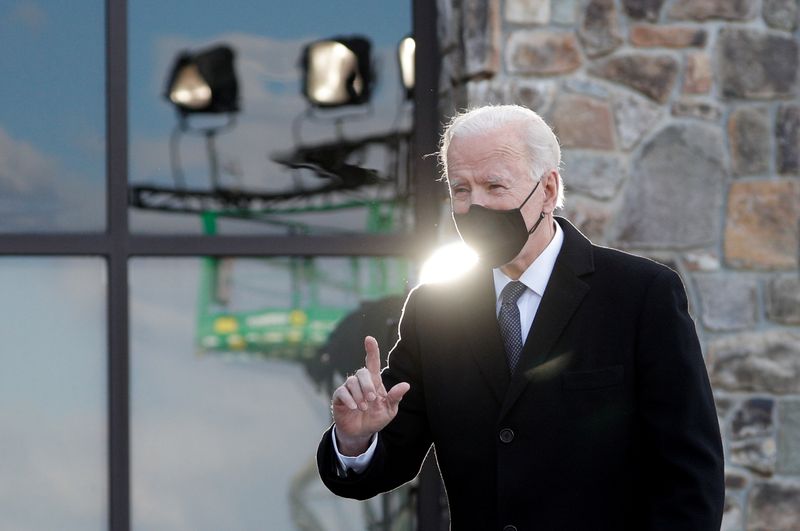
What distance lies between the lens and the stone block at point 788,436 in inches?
178

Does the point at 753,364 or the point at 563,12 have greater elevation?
the point at 563,12

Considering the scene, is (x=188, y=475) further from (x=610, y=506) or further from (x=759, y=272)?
(x=610, y=506)

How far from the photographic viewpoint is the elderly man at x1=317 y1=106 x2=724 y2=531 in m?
2.38

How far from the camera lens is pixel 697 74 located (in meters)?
4.55

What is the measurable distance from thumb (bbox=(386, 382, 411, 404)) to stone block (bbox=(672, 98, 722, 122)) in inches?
97.8

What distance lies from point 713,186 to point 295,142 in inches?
61.9

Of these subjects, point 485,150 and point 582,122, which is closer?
point 485,150

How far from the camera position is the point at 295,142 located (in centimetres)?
476

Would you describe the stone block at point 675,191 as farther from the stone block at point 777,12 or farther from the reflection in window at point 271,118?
the reflection in window at point 271,118

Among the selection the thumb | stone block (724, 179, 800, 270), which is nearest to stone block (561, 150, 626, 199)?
stone block (724, 179, 800, 270)

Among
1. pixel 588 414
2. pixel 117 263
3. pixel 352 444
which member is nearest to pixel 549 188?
pixel 588 414

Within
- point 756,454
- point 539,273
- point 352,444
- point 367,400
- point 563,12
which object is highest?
point 563,12

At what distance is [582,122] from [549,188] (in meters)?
1.98

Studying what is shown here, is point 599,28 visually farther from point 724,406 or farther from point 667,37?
point 724,406
